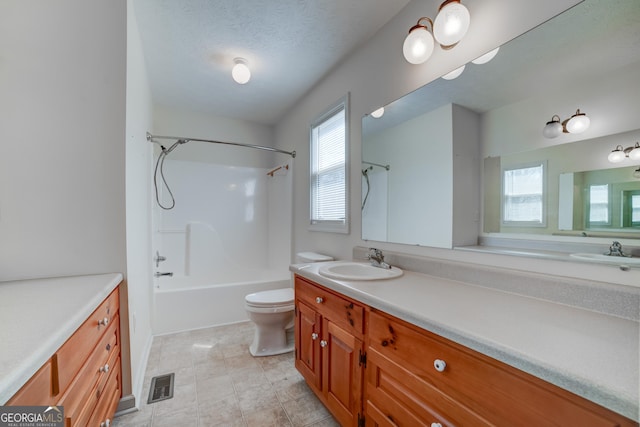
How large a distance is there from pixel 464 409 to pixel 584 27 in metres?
1.39

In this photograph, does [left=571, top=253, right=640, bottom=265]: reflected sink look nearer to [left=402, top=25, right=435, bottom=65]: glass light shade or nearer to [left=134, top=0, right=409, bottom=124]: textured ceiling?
[left=402, top=25, right=435, bottom=65]: glass light shade

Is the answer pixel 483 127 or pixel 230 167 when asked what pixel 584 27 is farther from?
pixel 230 167

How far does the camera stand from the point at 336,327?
4.36 feet

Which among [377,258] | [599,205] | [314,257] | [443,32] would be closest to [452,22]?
[443,32]

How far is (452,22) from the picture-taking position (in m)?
1.18

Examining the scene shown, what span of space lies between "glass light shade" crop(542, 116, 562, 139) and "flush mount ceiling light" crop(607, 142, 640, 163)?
0.18 metres

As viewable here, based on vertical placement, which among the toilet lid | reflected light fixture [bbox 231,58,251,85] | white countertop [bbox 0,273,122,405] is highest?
reflected light fixture [bbox 231,58,251,85]

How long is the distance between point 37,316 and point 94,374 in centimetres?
38

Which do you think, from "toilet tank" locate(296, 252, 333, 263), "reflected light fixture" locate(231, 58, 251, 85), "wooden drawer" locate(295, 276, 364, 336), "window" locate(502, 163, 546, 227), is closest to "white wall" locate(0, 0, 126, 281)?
"reflected light fixture" locate(231, 58, 251, 85)

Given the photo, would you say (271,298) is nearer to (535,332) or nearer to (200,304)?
(200,304)

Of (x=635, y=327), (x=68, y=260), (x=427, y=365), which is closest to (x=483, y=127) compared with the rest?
(x=635, y=327)

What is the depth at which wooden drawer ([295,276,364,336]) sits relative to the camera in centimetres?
118

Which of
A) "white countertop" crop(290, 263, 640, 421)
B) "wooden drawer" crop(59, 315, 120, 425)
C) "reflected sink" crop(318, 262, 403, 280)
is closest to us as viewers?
"white countertop" crop(290, 263, 640, 421)

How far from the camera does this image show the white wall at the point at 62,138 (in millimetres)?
1298
